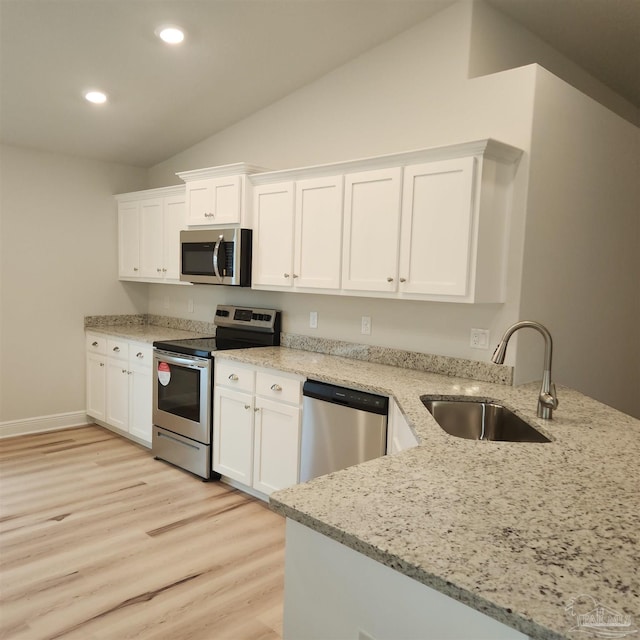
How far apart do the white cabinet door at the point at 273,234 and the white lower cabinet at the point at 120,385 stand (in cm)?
121

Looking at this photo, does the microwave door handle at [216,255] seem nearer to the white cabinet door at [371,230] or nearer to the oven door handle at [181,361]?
the oven door handle at [181,361]

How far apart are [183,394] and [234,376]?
0.60 metres

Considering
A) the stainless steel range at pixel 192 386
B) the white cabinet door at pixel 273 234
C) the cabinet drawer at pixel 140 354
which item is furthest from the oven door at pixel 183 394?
the white cabinet door at pixel 273 234

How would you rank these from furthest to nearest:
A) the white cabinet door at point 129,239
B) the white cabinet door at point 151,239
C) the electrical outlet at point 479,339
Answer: the white cabinet door at point 129,239 → the white cabinet door at point 151,239 → the electrical outlet at point 479,339

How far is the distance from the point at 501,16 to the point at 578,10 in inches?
16.5

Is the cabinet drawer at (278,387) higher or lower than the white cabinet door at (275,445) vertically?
higher

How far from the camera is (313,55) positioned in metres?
3.41

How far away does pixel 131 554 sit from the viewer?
9.08ft

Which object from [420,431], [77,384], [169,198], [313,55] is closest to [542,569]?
[420,431]

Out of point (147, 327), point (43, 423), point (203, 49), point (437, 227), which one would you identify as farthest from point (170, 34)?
point (43, 423)

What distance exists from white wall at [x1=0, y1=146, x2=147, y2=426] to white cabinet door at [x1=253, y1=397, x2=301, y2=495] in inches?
97.4

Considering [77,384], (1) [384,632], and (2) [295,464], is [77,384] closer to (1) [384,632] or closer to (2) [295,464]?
(2) [295,464]

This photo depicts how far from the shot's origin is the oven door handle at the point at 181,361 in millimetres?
3701

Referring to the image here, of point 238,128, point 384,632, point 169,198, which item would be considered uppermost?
point 238,128
